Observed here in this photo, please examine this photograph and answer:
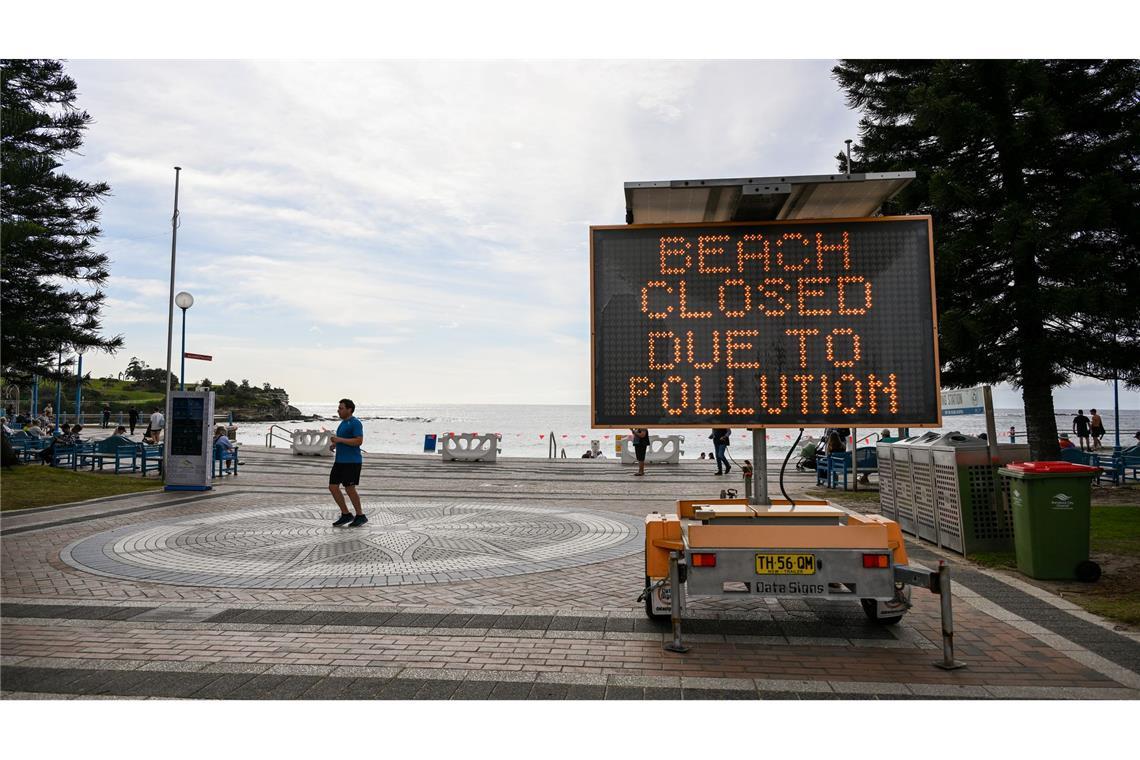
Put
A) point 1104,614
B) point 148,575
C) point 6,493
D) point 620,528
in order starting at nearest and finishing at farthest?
point 1104,614, point 148,575, point 620,528, point 6,493

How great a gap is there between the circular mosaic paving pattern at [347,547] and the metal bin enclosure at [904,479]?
404cm

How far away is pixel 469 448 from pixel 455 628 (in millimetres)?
21851

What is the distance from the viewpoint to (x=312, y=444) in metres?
28.3

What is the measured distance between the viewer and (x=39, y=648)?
480 centimetres

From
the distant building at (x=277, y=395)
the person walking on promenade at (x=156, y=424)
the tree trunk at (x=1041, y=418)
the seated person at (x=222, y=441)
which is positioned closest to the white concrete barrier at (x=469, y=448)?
the seated person at (x=222, y=441)

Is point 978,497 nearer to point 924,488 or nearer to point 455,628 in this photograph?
point 924,488

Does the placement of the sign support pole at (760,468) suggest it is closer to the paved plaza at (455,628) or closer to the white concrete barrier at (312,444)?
the paved plaza at (455,628)

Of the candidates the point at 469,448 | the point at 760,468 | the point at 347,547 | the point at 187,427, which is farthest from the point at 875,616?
Answer: the point at 469,448

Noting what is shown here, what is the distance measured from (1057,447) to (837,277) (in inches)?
534

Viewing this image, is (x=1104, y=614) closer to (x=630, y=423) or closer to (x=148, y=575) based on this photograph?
(x=630, y=423)

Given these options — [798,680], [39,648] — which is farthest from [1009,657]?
[39,648]

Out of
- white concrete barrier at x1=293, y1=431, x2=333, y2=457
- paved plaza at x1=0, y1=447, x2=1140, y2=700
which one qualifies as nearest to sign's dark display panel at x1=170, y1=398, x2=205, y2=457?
paved plaza at x1=0, y1=447, x2=1140, y2=700

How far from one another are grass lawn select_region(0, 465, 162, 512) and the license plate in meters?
13.1

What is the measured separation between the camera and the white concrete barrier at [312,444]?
2814cm
